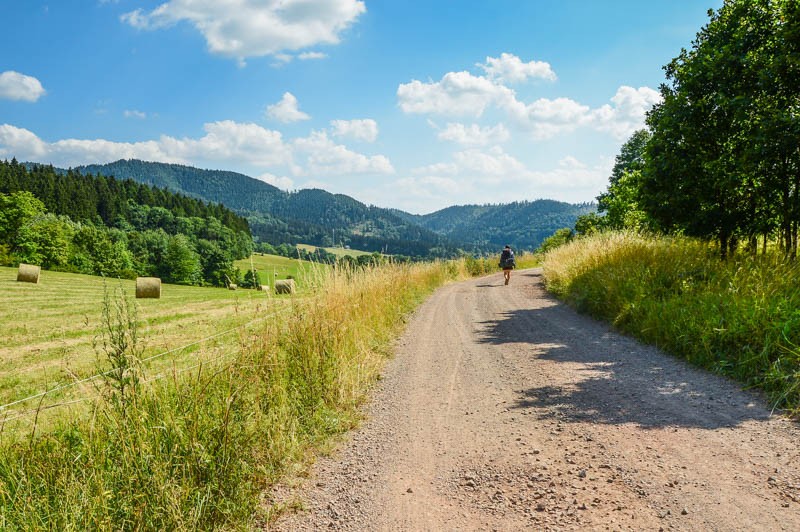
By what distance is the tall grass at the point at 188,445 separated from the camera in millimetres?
3037

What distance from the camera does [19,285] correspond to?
2800 cm

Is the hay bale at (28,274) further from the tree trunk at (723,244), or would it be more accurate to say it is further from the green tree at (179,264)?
the green tree at (179,264)

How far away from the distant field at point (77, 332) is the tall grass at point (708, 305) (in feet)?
21.6

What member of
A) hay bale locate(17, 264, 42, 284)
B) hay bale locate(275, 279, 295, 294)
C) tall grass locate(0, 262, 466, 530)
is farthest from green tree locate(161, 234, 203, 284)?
tall grass locate(0, 262, 466, 530)

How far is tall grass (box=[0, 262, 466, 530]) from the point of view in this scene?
3037mm

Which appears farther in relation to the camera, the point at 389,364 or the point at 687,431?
the point at 389,364

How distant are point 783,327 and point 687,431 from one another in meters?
2.92

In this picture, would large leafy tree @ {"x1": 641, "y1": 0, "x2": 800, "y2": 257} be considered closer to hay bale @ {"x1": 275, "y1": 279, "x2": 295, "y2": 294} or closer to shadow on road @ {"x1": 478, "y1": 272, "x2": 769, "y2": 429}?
shadow on road @ {"x1": 478, "y1": 272, "x2": 769, "y2": 429}

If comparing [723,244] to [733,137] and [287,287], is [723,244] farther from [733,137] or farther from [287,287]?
[287,287]

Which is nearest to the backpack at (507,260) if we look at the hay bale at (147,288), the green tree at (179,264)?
the hay bale at (147,288)

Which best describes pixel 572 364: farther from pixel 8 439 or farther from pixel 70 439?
pixel 8 439

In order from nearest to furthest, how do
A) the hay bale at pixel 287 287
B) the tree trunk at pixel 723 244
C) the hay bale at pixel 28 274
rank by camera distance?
the hay bale at pixel 287 287 < the tree trunk at pixel 723 244 < the hay bale at pixel 28 274

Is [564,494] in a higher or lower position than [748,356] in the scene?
lower

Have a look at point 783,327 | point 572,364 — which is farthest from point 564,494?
point 783,327
